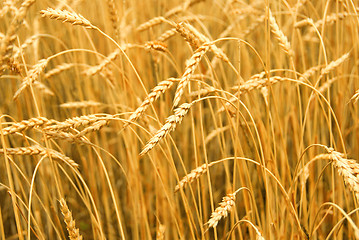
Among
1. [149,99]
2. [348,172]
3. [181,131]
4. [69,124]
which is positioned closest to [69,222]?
[69,124]

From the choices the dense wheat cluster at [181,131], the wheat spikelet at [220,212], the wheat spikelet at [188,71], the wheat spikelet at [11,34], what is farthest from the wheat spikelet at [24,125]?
the wheat spikelet at [220,212]

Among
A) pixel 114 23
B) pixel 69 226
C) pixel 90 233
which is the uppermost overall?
pixel 114 23

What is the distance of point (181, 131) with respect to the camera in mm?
2082

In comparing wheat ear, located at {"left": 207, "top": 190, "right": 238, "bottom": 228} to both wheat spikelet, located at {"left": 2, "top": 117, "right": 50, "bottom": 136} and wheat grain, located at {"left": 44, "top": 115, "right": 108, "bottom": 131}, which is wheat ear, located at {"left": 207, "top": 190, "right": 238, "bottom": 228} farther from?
wheat spikelet, located at {"left": 2, "top": 117, "right": 50, "bottom": 136}

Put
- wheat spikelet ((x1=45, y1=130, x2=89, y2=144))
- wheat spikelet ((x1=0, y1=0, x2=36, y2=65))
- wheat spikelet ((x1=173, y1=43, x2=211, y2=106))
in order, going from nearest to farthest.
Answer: wheat spikelet ((x1=0, y1=0, x2=36, y2=65)) < wheat spikelet ((x1=173, y1=43, x2=211, y2=106)) < wheat spikelet ((x1=45, y1=130, x2=89, y2=144))

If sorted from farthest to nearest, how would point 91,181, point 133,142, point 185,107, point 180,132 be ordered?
Answer: point 180,132 → point 91,181 → point 133,142 → point 185,107

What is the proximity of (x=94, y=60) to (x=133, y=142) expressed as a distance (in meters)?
0.77

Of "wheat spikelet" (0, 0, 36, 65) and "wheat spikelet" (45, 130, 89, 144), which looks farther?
"wheat spikelet" (45, 130, 89, 144)

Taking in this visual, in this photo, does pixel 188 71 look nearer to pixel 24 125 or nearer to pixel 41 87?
pixel 24 125

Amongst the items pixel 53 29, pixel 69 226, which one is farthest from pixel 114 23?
pixel 53 29

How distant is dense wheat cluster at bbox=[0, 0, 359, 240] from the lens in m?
1.11

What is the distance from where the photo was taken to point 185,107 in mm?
892

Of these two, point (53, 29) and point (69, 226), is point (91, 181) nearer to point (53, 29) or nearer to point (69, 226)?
point (69, 226)

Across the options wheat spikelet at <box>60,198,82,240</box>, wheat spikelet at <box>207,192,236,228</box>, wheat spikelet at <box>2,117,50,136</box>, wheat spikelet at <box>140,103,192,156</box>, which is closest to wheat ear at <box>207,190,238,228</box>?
wheat spikelet at <box>207,192,236,228</box>
